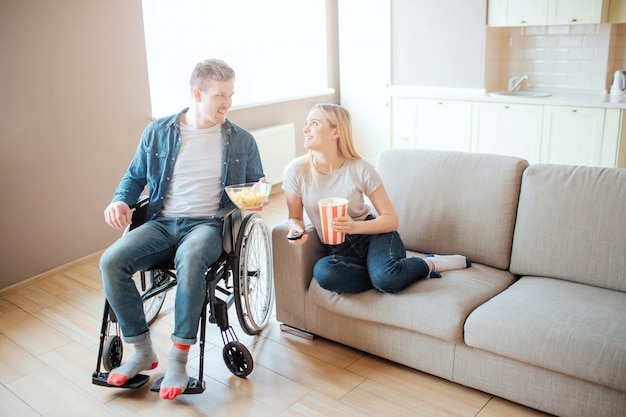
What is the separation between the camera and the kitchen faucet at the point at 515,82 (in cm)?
509

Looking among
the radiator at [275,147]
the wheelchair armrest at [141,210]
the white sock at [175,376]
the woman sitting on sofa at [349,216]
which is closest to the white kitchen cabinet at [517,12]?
the radiator at [275,147]

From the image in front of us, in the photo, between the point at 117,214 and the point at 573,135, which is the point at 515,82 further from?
the point at 117,214

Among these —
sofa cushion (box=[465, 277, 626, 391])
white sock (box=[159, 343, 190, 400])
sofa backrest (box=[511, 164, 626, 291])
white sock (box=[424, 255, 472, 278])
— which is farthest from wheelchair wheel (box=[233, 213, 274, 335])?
sofa backrest (box=[511, 164, 626, 291])

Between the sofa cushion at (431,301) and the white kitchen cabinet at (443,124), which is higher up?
the white kitchen cabinet at (443,124)

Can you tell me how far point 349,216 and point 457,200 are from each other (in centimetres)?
54

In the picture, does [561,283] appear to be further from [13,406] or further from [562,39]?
[562,39]

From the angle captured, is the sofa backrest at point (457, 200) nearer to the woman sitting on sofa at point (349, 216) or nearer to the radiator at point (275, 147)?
the woman sitting on sofa at point (349, 216)

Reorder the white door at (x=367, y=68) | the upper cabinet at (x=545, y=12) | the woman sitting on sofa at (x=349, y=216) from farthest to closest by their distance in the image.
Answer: the white door at (x=367, y=68), the upper cabinet at (x=545, y=12), the woman sitting on sofa at (x=349, y=216)

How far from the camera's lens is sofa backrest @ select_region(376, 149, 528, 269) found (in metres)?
2.60

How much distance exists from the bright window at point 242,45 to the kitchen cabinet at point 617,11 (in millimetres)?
2490

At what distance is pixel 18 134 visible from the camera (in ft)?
11.3

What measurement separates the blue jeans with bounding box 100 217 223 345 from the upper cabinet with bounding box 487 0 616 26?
11.3 ft

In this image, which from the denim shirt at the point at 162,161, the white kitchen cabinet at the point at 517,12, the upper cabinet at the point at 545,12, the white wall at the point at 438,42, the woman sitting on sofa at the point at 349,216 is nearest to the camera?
the woman sitting on sofa at the point at 349,216

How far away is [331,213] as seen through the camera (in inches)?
91.0
